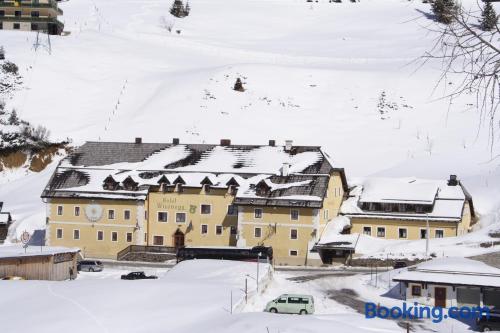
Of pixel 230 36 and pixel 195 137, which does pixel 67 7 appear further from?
pixel 195 137

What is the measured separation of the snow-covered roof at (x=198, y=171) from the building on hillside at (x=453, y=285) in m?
18.6

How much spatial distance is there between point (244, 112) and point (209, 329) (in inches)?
3048

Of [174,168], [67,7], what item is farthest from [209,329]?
[67,7]

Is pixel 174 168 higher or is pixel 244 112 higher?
pixel 244 112

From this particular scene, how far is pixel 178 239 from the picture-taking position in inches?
2756

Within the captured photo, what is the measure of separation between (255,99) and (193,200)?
142 ft

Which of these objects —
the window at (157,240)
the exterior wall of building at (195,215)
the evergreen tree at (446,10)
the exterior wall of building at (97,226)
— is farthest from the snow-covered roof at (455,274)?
the evergreen tree at (446,10)

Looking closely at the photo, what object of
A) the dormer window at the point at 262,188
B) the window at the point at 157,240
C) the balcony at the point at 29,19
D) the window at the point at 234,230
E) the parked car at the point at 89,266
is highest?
the balcony at the point at 29,19

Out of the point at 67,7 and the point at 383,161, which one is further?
the point at 67,7

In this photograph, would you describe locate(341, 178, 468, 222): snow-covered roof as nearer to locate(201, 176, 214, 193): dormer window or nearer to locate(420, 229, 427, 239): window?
locate(420, 229, 427, 239): window

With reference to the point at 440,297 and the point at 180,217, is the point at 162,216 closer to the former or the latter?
the point at 180,217

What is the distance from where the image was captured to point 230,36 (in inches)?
6540

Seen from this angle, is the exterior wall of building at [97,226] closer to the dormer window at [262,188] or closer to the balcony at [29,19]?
the dormer window at [262,188]

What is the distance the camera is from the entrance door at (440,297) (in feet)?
149
